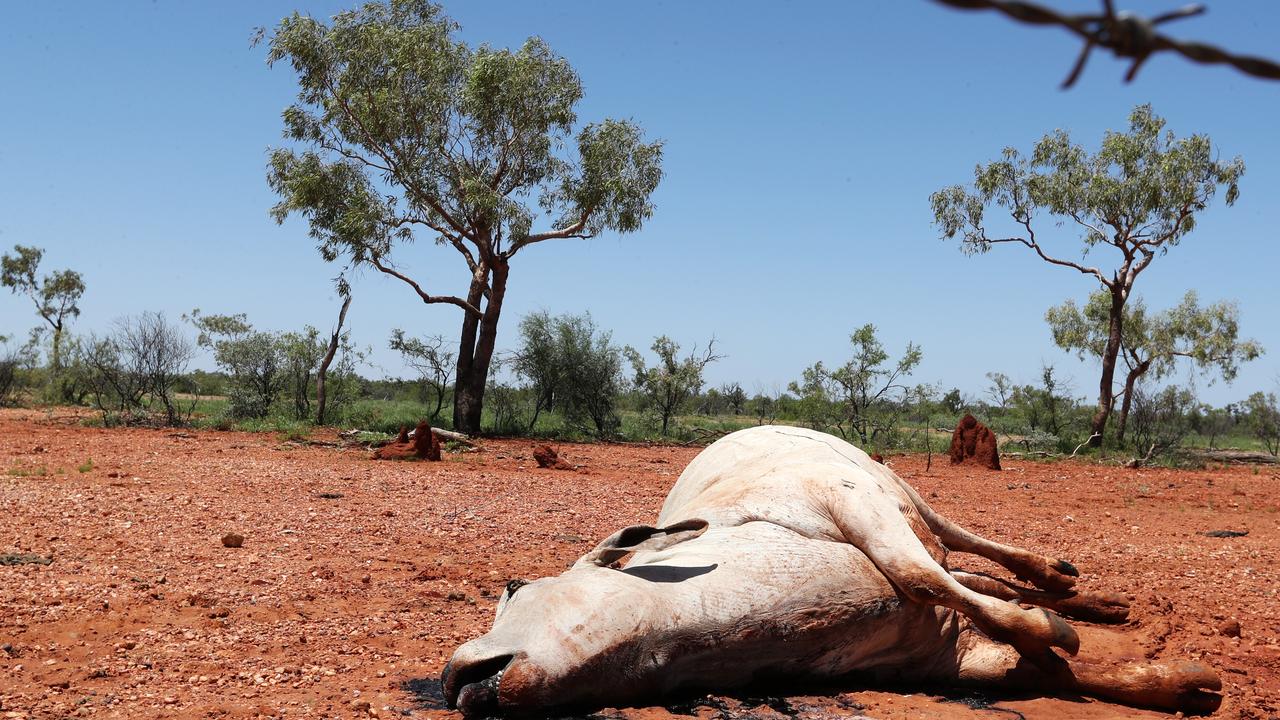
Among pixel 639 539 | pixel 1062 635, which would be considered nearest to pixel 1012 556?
pixel 1062 635

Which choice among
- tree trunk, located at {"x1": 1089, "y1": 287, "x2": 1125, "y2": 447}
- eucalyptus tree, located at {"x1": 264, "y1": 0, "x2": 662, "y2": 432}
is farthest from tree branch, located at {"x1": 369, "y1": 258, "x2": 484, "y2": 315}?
tree trunk, located at {"x1": 1089, "y1": 287, "x2": 1125, "y2": 447}

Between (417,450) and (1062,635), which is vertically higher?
(417,450)

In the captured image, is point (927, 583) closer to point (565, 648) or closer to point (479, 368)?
point (565, 648)

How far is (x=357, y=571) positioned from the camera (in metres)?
7.24

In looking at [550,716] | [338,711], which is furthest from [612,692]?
[338,711]

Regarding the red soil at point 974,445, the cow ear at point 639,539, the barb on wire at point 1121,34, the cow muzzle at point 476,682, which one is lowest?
the cow muzzle at point 476,682

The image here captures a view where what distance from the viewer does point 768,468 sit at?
5672 mm

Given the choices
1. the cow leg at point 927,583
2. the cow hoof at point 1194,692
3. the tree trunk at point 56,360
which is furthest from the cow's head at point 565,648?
the tree trunk at point 56,360

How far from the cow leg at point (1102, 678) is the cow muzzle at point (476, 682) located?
2594 mm

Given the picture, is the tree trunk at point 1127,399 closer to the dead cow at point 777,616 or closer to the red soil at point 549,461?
the red soil at point 549,461

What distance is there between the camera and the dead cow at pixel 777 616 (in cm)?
375

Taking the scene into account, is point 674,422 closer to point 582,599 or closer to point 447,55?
point 447,55

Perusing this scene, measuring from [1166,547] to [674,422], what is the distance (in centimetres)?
2003

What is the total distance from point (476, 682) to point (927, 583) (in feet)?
7.29
